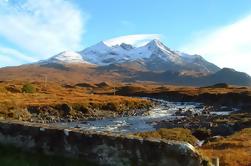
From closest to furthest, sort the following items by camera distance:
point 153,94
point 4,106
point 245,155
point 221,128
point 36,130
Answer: point 36,130
point 245,155
point 221,128
point 4,106
point 153,94

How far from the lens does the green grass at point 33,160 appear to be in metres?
14.9

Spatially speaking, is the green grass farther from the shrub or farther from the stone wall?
the shrub

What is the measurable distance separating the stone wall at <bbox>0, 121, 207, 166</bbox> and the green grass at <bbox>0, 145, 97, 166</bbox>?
0.73ft

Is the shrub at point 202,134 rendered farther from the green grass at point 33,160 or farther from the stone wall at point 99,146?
the green grass at point 33,160

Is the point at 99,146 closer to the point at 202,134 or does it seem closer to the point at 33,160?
the point at 33,160

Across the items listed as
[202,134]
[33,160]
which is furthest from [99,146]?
[202,134]

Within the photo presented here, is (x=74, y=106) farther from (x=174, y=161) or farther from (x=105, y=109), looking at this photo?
(x=174, y=161)

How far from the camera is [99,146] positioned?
15.0 metres

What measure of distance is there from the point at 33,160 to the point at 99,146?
88.3 inches

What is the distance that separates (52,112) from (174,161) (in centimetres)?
6999

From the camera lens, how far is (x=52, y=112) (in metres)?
82.7

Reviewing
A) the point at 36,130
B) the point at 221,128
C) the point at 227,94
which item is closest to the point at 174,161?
the point at 36,130

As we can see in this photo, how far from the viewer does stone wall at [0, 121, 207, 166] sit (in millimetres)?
14336

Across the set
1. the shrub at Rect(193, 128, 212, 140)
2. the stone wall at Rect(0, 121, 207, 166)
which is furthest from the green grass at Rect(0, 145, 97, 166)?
the shrub at Rect(193, 128, 212, 140)
